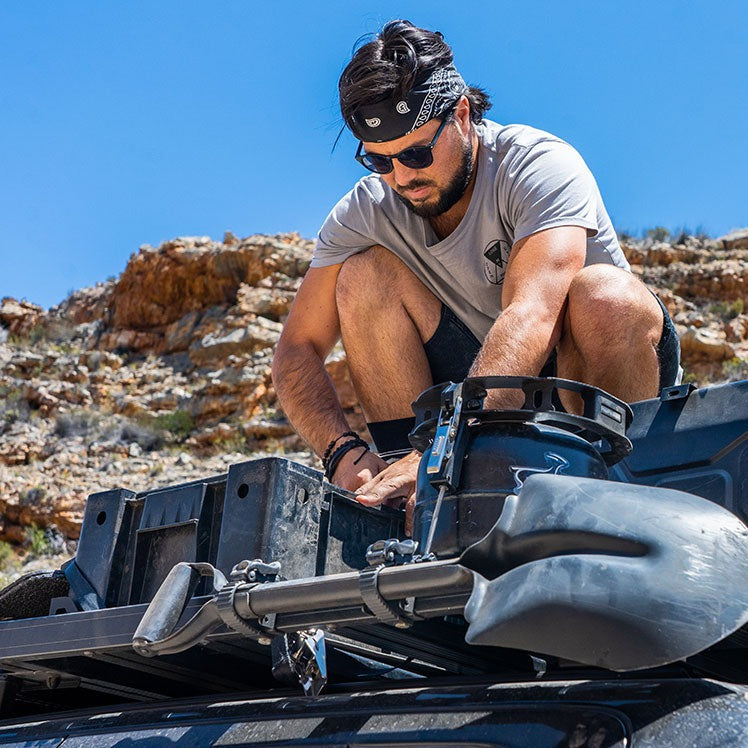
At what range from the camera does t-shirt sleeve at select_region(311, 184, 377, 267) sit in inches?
141

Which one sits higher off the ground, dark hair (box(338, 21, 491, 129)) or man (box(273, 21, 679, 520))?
dark hair (box(338, 21, 491, 129))

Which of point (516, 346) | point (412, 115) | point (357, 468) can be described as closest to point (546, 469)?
point (516, 346)

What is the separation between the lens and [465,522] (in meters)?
2.04

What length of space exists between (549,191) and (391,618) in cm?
179

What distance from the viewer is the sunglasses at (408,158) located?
332cm

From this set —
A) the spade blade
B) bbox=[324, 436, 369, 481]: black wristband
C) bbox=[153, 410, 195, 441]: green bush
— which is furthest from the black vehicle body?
bbox=[153, 410, 195, 441]: green bush

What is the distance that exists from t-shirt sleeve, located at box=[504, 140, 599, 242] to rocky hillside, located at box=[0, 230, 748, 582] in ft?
41.9

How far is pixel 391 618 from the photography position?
173cm

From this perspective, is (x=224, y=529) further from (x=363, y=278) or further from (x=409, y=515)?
(x=363, y=278)

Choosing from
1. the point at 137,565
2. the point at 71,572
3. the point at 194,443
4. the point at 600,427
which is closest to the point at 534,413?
the point at 600,427

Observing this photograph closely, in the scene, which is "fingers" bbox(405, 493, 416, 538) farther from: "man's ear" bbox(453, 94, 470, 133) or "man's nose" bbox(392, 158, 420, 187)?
"man's ear" bbox(453, 94, 470, 133)

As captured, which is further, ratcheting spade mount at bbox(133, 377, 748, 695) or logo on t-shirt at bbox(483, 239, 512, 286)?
logo on t-shirt at bbox(483, 239, 512, 286)

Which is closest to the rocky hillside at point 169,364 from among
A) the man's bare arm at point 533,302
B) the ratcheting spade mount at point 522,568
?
the man's bare arm at point 533,302

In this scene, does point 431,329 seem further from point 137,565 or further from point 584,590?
point 584,590
